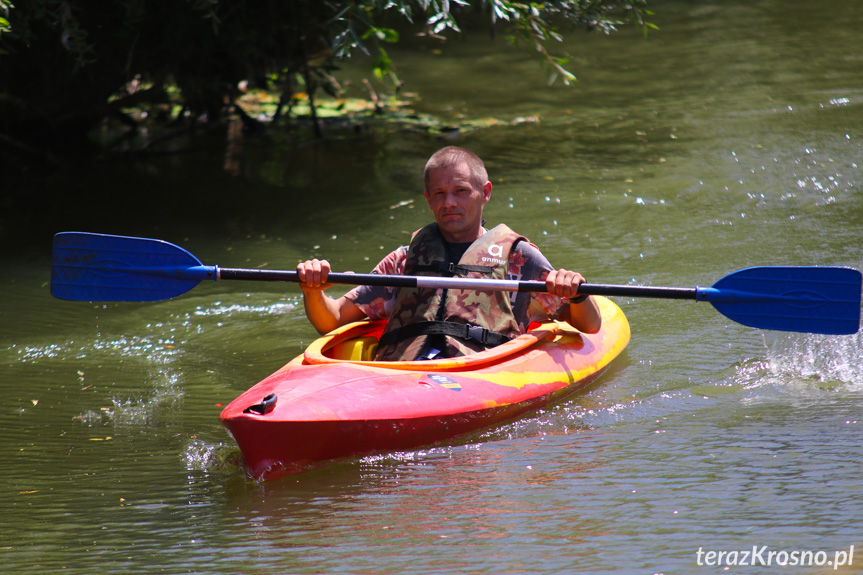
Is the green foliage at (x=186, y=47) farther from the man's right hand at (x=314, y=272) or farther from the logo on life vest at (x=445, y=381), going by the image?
the logo on life vest at (x=445, y=381)

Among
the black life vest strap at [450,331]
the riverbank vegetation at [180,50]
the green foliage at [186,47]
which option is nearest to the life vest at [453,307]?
the black life vest strap at [450,331]

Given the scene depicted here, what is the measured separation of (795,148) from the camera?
286 inches

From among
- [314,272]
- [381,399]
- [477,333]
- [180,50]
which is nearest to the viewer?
[381,399]

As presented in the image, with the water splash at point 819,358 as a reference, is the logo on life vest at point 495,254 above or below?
above

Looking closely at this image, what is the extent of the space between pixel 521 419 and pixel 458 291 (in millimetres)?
570

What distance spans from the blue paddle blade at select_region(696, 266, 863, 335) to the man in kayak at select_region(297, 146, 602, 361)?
0.57 meters

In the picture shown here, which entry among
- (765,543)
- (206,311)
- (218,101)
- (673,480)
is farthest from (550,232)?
(218,101)

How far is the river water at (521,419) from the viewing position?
2566 mm

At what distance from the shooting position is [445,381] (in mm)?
3316

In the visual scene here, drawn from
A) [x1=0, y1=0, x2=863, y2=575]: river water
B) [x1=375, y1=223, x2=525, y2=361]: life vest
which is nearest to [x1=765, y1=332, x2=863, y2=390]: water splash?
[x1=0, y1=0, x2=863, y2=575]: river water

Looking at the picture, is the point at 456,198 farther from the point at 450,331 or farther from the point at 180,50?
the point at 180,50

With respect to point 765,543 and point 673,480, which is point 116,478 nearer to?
point 673,480

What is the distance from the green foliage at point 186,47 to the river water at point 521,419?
0.69 metres

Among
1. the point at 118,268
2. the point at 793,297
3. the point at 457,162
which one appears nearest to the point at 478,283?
the point at 457,162
